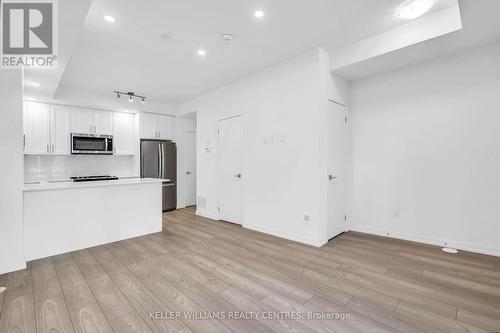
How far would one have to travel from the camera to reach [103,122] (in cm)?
526

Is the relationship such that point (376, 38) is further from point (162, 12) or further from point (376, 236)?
point (376, 236)

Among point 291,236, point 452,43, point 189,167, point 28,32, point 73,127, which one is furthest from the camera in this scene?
point 189,167

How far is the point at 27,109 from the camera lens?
4.39m

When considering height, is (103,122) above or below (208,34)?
below

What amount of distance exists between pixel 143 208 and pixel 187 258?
145cm

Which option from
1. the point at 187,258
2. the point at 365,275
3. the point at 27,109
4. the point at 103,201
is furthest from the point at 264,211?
the point at 27,109

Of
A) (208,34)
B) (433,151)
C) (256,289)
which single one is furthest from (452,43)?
(256,289)

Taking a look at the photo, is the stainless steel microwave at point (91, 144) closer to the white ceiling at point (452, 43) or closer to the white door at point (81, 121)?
the white door at point (81, 121)

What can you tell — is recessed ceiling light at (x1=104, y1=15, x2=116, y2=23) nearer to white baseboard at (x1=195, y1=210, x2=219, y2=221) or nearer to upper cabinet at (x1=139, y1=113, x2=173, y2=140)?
upper cabinet at (x1=139, y1=113, x2=173, y2=140)

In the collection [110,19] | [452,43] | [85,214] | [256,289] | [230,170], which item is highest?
Answer: [110,19]

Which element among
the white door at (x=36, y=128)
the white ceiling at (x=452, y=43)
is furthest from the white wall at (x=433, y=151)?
the white door at (x=36, y=128)

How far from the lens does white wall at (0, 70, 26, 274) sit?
8.20 feet

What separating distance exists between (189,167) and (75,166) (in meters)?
2.56

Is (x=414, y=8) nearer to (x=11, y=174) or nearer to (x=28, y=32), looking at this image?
(x=28, y=32)
